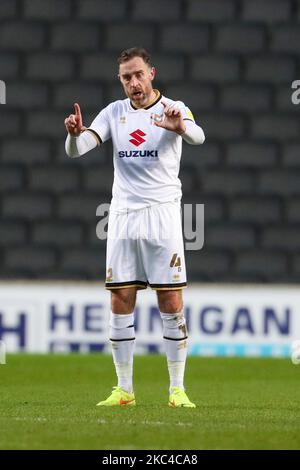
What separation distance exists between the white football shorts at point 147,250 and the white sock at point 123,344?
178 millimetres

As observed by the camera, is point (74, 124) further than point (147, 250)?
No

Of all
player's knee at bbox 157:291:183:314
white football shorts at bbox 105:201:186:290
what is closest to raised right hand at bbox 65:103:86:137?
white football shorts at bbox 105:201:186:290

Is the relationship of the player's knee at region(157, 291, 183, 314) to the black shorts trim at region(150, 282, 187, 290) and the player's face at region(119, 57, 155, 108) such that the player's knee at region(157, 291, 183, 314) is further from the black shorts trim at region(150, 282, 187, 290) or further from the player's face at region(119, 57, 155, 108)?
the player's face at region(119, 57, 155, 108)

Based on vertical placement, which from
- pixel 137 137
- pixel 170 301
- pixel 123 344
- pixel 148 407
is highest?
pixel 137 137

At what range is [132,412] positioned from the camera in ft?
19.4

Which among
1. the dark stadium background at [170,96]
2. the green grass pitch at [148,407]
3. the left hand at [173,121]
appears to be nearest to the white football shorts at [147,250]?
the left hand at [173,121]

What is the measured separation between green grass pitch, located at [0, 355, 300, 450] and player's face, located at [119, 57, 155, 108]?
1.49 meters

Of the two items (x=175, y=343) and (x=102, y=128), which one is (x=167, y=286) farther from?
(x=102, y=128)

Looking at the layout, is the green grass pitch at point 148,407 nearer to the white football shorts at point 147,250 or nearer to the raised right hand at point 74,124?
the white football shorts at point 147,250

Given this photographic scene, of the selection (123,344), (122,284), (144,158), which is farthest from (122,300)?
(144,158)

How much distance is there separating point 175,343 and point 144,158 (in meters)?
0.90

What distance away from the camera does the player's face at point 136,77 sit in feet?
20.4

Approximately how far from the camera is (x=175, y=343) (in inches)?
249
